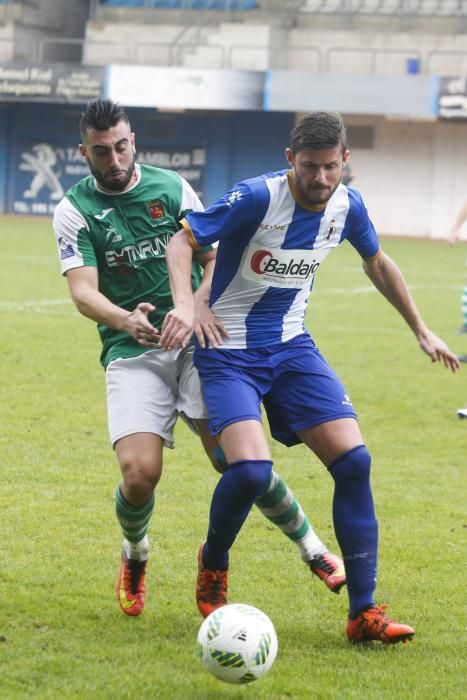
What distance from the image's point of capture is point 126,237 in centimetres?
515

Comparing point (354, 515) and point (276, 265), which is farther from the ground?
point (276, 265)

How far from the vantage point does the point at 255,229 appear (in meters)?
4.89

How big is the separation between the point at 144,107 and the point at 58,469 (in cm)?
2856

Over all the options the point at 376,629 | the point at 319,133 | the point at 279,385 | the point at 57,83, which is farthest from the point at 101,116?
the point at 57,83

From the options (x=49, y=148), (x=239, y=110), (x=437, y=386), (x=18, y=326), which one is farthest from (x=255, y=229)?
(x=49, y=148)

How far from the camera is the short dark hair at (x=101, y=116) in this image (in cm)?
492

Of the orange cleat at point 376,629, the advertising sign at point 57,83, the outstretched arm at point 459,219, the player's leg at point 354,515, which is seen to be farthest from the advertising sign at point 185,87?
the orange cleat at point 376,629

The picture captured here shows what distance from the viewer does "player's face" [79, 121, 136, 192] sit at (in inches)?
195

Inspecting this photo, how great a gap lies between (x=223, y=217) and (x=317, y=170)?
421 mm

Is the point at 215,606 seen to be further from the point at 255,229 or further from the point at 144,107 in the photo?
the point at 144,107

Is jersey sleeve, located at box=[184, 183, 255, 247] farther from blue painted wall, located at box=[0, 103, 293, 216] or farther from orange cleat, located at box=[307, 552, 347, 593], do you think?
blue painted wall, located at box=[0, 103, 293, 216]

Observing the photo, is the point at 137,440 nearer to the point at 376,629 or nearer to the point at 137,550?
the point at 137,550

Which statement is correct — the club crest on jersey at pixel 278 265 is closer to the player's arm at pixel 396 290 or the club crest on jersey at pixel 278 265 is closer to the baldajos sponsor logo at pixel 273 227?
the baldajos sponsor logo at pixel 273 227

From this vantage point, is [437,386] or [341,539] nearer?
[341,539]
